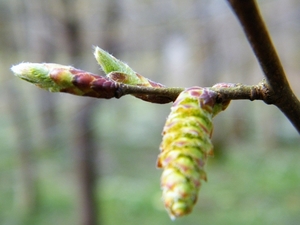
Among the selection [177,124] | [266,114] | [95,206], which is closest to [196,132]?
[177,124]

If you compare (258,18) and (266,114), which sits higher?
(266,114)

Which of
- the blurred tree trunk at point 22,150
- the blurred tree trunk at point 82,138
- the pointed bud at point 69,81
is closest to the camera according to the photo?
the pointed bud at point 69,81

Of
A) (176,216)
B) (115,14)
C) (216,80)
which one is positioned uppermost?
(216,80)

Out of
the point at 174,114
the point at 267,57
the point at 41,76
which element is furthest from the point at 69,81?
the point at 267,57

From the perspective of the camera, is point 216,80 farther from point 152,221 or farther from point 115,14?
point 115,14

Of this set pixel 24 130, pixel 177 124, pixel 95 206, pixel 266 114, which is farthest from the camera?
pixel 266 114

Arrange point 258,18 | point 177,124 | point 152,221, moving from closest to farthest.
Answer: point 258,18 → point 177,124 → point 152,221

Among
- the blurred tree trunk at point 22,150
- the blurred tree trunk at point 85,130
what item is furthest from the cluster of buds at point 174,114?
the blurred tree trunk at point 22,150

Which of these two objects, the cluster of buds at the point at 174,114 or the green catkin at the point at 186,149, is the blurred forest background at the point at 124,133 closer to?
the cluster of buds at the point at 174,114

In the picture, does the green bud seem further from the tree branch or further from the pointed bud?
the tree branch
